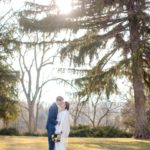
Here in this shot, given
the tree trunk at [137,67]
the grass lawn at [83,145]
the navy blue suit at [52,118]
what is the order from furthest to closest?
the tree trunk at [137,67] < the grass lawn at [83,145] < the navy blue suit at [52,118]

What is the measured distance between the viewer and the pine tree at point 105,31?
75.0 ft

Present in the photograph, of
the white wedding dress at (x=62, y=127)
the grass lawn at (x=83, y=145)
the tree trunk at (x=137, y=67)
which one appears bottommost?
the grass lawn at (x=83, y=145)

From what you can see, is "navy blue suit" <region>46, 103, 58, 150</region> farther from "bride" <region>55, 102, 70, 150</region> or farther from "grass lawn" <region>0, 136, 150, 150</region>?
"grass lawn" <region>0, 136, 150, 150</region>

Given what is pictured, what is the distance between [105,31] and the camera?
2358cm

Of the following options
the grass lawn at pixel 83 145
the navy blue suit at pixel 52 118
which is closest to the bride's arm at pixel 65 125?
the navy blue suit at pixel 52 118

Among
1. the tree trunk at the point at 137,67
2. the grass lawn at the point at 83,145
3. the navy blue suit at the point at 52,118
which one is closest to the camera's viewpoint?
the navy blue suit at the point at 52,118

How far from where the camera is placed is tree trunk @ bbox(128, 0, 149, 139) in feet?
72.4

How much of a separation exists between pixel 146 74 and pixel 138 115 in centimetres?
315

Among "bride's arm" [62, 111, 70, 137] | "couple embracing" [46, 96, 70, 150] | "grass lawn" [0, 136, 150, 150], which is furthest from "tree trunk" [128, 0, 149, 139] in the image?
"couple embracing" [46, 96, 70, 150]

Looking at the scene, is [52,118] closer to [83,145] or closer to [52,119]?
[52,119]

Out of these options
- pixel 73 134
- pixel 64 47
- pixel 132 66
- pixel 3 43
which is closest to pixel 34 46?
pixel 64 47

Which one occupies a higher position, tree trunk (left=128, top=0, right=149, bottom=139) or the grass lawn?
tree trunk (left=128, top=0, right=149, bottom=139)

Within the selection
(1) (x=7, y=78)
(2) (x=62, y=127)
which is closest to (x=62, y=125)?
(2) (x=62, y=127)

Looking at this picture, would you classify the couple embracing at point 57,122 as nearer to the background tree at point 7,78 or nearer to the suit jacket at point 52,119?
the suit jacket at point 52,119
